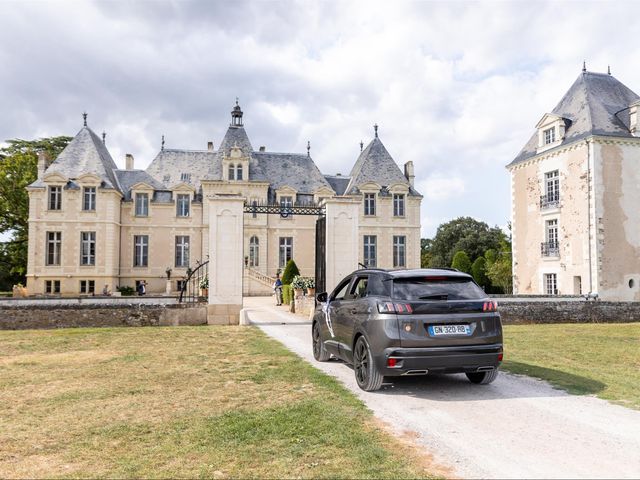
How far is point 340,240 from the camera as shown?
53.1ft

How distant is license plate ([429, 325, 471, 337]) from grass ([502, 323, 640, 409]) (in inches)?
66.3

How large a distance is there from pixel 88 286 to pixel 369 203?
22.5m

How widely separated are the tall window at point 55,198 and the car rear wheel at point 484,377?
36.1 m

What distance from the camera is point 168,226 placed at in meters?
38.7

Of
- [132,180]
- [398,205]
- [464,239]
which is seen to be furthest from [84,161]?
[464,239]

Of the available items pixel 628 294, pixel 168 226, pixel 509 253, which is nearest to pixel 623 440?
pixel 628 294

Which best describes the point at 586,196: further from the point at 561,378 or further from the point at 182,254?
the point at 182,254

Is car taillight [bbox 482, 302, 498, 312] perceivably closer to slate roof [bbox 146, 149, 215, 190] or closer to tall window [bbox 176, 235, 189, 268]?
tall window [bbox 176, 235, 189, 268]

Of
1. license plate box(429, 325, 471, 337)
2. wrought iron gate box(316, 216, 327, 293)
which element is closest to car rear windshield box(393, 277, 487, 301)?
license plate box(429, 325, 471, 337)

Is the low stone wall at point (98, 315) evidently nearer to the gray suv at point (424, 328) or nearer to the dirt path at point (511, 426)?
the dirt path at point (511, 426)

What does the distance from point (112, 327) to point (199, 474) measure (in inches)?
495

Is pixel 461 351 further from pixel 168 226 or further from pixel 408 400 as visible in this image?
pixel 168 226

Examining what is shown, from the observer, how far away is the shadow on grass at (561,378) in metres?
6.50

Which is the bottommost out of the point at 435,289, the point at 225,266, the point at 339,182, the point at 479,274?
the point at 479,274
